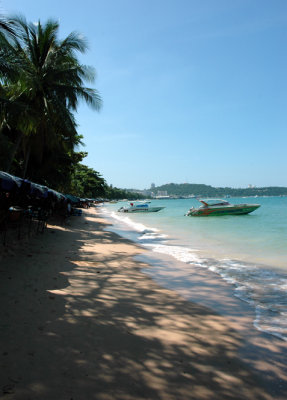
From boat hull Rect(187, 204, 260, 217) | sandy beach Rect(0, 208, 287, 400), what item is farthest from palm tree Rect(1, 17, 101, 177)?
boat hull Rect(187, 204, 260, 217)

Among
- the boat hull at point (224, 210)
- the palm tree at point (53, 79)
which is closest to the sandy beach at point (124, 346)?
the palm tree at point (53, 79)

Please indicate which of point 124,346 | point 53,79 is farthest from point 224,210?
point 124,346

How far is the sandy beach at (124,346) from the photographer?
7.61 feet

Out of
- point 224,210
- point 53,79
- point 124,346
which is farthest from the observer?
point 224,210

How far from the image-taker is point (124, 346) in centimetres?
297

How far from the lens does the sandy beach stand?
2.32m

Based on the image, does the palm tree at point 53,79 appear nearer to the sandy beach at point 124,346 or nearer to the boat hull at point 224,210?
the sandy beach at point 124,346

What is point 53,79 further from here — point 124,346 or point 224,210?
point 224,210

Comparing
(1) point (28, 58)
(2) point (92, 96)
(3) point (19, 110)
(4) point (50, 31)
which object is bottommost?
(3) point (19, 110)

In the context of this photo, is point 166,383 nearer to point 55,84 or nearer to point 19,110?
point 19,110

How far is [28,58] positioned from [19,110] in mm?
6106

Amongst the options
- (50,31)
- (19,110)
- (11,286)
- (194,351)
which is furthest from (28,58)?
(194,351)

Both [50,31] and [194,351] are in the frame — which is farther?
[50,31]

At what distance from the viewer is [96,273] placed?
241 inches
